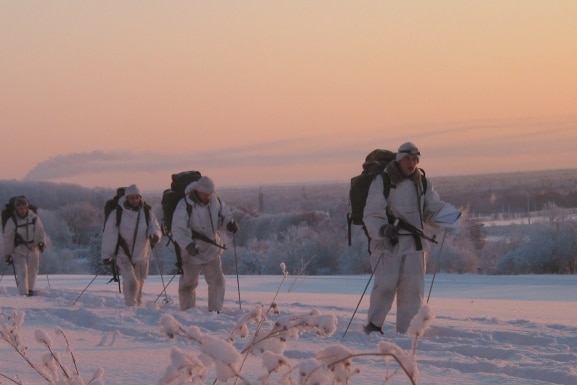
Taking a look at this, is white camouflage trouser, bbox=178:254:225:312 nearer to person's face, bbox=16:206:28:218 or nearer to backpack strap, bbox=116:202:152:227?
backpack strap, bbox=116:202:152:227

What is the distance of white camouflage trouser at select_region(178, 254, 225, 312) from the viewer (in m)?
12.4

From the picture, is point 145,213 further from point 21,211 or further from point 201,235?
point 21,211

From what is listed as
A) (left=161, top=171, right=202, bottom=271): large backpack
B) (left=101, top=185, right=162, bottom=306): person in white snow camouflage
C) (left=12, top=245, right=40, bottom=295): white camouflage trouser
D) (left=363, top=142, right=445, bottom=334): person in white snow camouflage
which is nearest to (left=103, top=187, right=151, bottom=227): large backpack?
(left=101, top=185, right=162, bottom=306): person in white snow camouflage

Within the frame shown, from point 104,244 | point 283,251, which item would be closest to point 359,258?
point 283,251

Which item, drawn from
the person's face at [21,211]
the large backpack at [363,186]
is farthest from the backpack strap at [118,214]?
the large backpack at [363,186]

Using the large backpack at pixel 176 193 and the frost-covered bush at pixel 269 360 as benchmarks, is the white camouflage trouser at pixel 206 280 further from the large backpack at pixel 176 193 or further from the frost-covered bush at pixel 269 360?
the frost-covered bush at pixel 269 360

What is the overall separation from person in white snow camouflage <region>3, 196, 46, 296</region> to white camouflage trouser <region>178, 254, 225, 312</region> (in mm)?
5224

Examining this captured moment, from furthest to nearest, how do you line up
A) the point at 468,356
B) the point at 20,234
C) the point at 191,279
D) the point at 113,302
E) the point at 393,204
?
the point at 20,234, the point at 113,302, the point at 191,279, the point at 393,204, the point at 468,356

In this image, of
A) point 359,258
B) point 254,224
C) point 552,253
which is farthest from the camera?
point 254,224

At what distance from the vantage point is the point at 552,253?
38.0 meters

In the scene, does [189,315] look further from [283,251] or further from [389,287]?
[283,251]

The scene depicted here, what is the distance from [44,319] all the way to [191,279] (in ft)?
8.47

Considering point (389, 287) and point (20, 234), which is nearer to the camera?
point (389, 287)

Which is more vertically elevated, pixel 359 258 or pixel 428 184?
pixel 428 184
